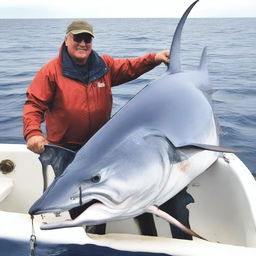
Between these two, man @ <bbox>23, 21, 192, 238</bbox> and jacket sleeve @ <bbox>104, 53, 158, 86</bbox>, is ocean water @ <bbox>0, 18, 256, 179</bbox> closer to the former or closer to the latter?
jacket sleeve @ <bbox>104, 53, 158, 86</bbox>

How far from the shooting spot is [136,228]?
4078mm

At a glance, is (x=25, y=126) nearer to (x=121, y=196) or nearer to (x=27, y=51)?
(x=121, y=196)

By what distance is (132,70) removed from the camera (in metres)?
3.80

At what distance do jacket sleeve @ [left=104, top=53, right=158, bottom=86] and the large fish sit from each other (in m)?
0.54

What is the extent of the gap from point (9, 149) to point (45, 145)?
177 centimetres

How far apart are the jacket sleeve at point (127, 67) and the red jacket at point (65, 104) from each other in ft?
0.52

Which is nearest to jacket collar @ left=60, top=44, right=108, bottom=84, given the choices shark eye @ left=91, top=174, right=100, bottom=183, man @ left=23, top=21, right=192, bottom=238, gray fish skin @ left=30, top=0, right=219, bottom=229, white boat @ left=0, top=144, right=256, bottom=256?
man @ left=23, top=21, right=192, bottom=238

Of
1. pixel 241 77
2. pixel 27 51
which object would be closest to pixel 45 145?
pixel 241 77

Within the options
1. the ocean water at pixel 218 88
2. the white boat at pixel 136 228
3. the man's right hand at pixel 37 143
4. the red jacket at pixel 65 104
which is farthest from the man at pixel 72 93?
the ocean water at pixel 218 88

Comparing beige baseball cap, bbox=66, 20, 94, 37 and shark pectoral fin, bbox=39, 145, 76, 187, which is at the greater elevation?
beige baseball cap, bbox=66, 20, 94, 37

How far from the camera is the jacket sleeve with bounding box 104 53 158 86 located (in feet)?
12.1

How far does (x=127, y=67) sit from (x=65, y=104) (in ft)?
2.51

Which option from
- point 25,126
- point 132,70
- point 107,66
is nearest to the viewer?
point 25,126

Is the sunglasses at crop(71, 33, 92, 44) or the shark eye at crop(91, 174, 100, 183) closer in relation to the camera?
the shark eye at crop(91, 174, 100, 183)
